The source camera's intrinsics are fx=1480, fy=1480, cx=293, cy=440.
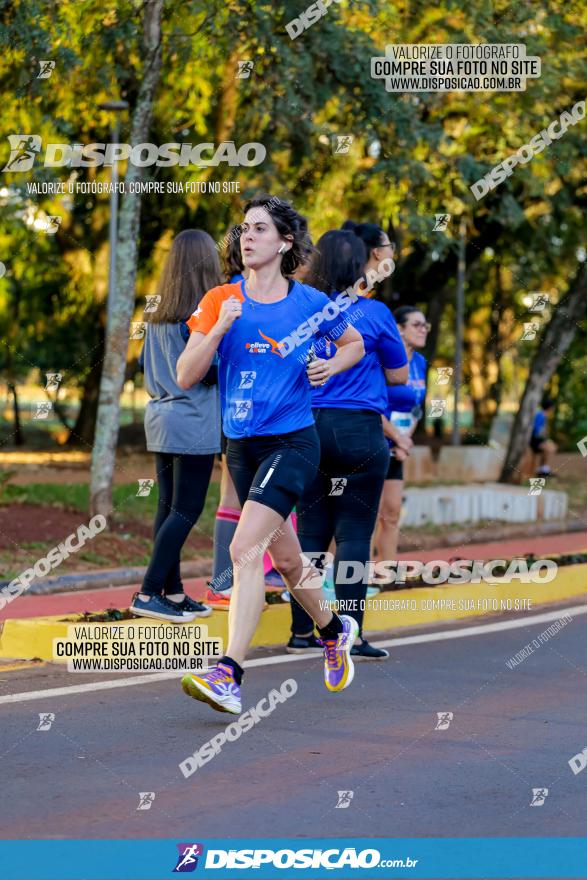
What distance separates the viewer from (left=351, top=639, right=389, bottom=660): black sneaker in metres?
7.85

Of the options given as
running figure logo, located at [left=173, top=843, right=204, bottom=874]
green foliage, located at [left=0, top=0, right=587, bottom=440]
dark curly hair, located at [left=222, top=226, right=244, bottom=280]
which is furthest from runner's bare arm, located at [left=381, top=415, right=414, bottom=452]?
running figure logo, located at [left=173, top=843, right=204, bottom=874]

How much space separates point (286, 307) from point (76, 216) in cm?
1768

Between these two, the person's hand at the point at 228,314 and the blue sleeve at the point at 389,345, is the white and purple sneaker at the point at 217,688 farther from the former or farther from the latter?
the blue sleeve at the point at 389,345

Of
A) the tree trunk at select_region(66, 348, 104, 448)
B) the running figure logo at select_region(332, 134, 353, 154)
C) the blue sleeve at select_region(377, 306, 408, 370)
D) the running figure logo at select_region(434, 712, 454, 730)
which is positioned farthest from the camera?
the tree trunk at select_region(66, 348, 104, 448)

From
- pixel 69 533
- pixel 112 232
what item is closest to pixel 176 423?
pixel 69 533

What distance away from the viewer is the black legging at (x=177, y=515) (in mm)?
8062

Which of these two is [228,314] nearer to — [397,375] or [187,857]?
[397,375]

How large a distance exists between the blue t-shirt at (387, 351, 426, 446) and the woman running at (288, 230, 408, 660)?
1.88 meters

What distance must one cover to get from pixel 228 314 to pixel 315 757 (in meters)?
1.80

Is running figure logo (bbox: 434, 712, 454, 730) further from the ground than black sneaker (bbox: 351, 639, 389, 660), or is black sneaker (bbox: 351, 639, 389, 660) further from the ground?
black sneaker (bbox: 351, 639, 389, 660)

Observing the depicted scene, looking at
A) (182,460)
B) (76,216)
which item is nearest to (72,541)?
(182,460)

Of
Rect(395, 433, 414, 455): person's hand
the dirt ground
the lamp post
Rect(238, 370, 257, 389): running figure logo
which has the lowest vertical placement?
the dirt ground

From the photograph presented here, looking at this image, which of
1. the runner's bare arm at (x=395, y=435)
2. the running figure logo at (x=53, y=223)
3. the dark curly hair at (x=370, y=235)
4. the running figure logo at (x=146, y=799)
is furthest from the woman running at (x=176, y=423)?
the running figure logo at (x=53, y=223)

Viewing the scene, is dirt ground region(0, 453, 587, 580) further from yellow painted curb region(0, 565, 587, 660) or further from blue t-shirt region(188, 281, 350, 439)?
blue t-shirt region(188, 281, 350, 439)
